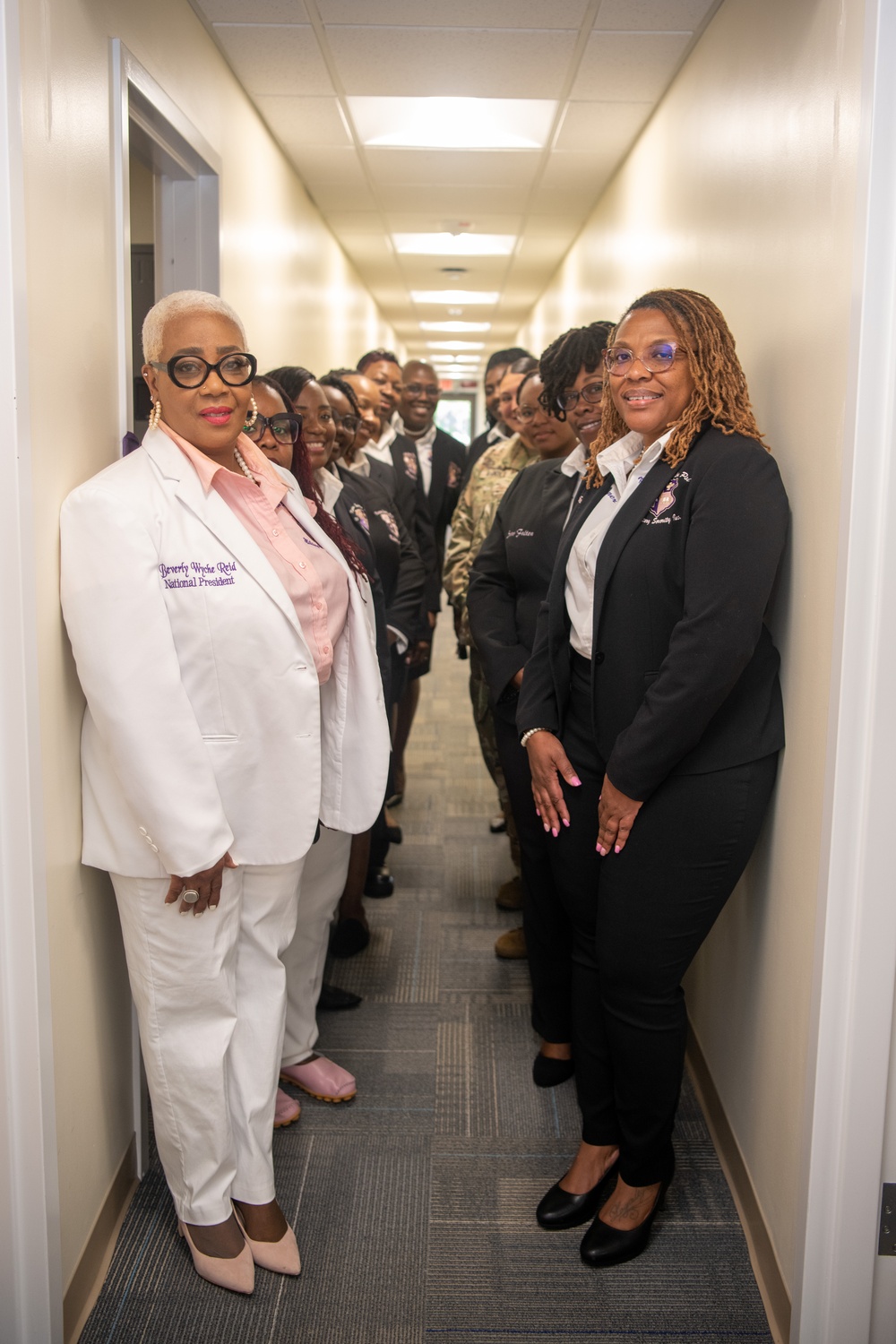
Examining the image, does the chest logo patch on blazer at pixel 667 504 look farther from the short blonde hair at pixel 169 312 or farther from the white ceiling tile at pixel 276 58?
the white ceiling tile at pixel 276 58

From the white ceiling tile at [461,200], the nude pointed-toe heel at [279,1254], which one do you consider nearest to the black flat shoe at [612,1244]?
the nude pointed-toe heel at [279,1254]

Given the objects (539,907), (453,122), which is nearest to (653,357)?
(539,907)

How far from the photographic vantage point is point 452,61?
3305mm

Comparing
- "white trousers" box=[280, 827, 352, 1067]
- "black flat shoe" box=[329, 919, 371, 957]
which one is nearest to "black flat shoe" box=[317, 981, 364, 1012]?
"black flat shoe" box=[329, 919, 371, 957]

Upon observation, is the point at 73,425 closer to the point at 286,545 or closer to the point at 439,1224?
the point at 286,545

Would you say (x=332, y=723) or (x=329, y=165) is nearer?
(x=332, y=723)

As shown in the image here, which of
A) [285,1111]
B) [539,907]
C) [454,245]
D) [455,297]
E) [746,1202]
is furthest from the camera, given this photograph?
[455,297]

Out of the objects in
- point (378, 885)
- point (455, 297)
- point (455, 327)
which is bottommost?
point (378, 885)

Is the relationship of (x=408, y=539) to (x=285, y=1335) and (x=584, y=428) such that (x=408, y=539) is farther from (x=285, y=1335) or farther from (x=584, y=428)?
(x=285, y=1335)

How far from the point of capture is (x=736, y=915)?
7.38ft

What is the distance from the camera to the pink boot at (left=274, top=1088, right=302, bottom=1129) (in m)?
2.40

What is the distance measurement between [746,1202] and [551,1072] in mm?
605

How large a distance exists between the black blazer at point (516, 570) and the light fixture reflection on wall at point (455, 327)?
8.26 metres

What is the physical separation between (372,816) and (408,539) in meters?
1.51
